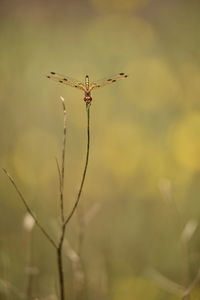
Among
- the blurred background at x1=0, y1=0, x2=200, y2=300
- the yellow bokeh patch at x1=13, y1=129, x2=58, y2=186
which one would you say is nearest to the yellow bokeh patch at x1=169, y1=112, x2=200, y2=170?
the blurred background at x1=0, y1=0, x2=200, y2=300

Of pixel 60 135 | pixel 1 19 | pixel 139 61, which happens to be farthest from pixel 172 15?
pixel 60 135

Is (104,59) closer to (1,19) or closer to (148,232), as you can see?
(1,19)

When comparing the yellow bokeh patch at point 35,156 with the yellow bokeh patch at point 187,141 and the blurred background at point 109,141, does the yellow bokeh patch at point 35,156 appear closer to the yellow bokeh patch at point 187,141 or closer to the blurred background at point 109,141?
the blurred background at point 109,141

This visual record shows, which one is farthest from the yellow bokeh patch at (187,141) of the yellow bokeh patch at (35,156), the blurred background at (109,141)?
the yellow bokeh patch at (35,156)

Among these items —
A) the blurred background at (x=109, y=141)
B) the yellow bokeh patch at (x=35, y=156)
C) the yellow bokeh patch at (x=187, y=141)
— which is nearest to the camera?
the blurred background at (x=109, y=141)

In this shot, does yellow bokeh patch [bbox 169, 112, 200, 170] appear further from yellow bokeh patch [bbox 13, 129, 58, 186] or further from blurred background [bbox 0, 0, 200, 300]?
yellow bokeh patch [bbox 13, 129, 58, 186]

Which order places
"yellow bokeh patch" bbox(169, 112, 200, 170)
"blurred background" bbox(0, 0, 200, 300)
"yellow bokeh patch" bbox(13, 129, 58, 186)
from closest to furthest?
"blurred background" bbox(0, 0, 200, 300), "yellow bokeh patch" bbox(13, 129, 58, 186), "yellow bokeh patch" bbox(169, 112, 200, 170)

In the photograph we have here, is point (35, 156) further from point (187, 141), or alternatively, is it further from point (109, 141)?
point (187, 141)

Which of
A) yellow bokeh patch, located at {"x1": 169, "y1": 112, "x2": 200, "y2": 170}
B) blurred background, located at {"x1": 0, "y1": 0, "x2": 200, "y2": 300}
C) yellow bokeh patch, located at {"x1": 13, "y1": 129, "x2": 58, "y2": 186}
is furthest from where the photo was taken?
yellow bokeh patch, located at {"x1": 169, "y1": 112, "x2": 200, "y2": 170}
